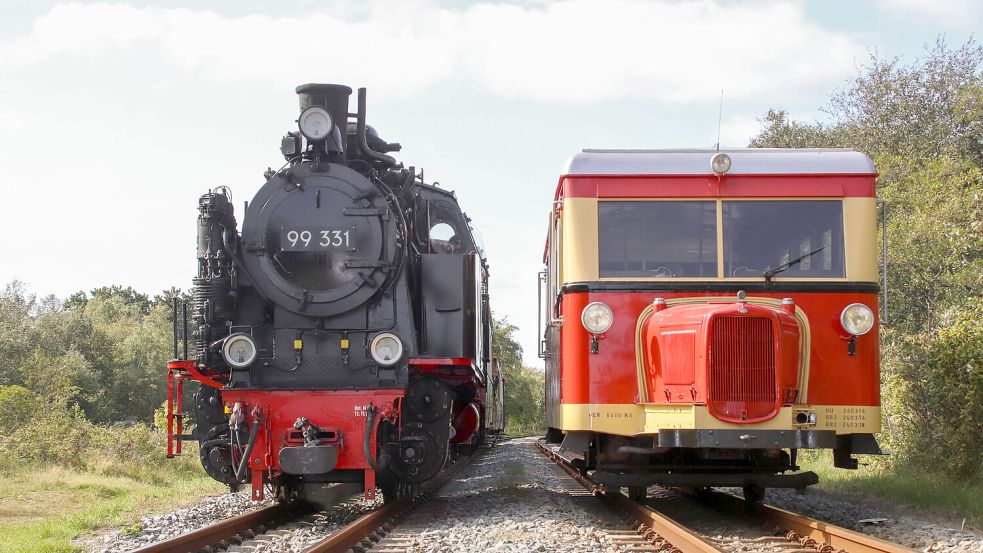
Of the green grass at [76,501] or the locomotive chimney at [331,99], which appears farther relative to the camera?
the locomotive chimney at [331,99]

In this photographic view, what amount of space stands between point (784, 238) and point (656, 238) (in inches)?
41.0

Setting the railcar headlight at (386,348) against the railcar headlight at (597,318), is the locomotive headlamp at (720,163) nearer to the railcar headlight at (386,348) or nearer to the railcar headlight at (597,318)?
the railcar headlight at (597,318)

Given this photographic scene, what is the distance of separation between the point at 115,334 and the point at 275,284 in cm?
5678

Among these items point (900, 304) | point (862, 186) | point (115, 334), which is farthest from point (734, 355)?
point (115, 334)

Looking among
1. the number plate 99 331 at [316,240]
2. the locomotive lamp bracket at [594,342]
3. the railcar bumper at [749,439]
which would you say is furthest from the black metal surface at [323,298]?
the railcar bumper at [749,439]

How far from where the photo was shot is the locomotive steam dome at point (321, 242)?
9148 millimetres

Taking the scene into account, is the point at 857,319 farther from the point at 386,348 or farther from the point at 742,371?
the point at 386,348

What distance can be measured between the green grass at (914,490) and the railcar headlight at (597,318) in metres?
3.08

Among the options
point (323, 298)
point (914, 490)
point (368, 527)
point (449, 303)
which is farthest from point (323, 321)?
point (914, 490)

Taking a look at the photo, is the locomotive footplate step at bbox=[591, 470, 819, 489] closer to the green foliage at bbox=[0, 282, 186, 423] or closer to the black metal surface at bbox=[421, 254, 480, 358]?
the black metal surface at bbox=[421, 254, 480, 358]

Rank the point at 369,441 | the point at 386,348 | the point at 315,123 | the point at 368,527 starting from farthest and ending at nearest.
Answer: the point at 315,123, the point at 386,348, the point at 369,441, the point at 368,527

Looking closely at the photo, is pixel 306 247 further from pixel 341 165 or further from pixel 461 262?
pixel 461 262

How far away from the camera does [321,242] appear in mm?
9227

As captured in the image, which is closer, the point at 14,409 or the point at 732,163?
the point at 732,163
